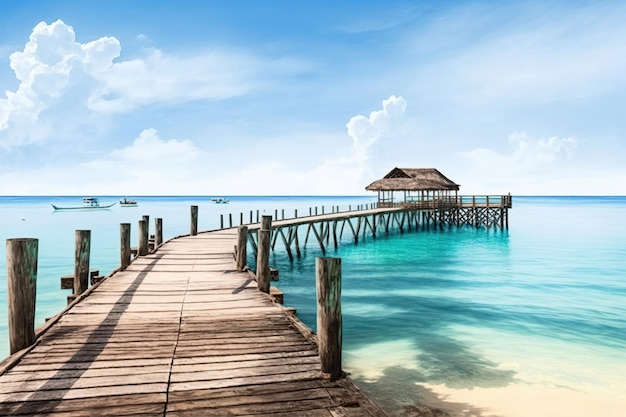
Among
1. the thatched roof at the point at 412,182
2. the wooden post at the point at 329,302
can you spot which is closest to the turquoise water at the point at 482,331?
the wooden post at the point at 329,302

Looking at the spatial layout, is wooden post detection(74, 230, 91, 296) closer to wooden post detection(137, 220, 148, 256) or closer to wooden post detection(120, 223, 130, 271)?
wooden post detection(120, 223, 130, 271)

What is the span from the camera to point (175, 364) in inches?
183

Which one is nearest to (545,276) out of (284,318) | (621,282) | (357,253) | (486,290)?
(621,282)

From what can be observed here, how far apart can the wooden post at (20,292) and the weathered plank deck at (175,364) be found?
7.4 inches

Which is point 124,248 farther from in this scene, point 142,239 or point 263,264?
point 263,264

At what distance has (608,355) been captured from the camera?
9.70 m

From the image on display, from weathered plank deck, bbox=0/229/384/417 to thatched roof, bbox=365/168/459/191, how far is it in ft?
109

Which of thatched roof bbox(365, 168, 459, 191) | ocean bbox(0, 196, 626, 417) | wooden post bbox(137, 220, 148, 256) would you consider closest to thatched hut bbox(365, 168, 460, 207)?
thatched roof bbox(365, 168, 459, 191)

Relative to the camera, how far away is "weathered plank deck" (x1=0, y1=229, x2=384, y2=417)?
3.77 meters

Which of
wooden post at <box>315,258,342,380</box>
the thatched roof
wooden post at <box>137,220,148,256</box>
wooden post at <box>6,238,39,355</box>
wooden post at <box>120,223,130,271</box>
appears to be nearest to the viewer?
wooden post at <box>315,258,342,380</box>

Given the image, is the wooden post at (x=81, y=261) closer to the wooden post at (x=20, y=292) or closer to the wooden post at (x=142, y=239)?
the wooden post at (x=20, y=292)

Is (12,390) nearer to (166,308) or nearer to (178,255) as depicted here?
(166,308)

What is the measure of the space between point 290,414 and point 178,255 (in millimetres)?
10302

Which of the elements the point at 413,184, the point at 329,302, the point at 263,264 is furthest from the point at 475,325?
the point at 413,184
